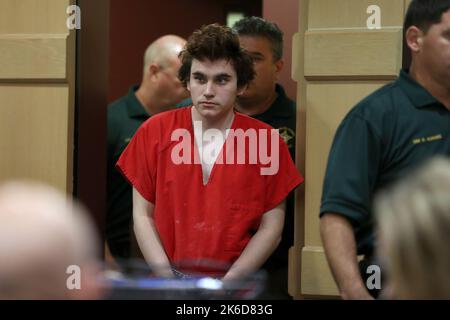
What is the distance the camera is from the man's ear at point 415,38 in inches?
73.7

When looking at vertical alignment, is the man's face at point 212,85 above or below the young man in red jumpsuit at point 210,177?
above

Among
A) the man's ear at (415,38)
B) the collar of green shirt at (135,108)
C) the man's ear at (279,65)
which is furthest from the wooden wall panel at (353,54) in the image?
the collar of green shirt at (135,108)

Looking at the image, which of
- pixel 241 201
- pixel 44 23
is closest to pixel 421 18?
pixel 241 201

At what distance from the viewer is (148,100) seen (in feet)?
9.93

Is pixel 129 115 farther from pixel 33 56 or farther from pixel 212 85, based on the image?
pixel 212 85

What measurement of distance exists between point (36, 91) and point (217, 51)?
2.06ft

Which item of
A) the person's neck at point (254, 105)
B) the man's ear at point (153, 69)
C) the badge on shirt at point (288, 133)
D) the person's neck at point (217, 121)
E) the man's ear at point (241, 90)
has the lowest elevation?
the badge on shirt at point (288, 133)

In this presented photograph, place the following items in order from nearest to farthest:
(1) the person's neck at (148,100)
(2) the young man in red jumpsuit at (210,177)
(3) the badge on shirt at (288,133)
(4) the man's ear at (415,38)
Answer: (4) the man's ear at (415,38), (2) the young man in red jumpsuit at (210,177), (3) the badge on shirt at (288,133), (1) the person's neck at (148,100)

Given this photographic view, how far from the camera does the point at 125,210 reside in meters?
2.54

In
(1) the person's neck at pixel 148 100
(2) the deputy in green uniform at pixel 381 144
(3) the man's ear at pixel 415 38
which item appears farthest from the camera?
(1) the person's neck at pixel 148 100

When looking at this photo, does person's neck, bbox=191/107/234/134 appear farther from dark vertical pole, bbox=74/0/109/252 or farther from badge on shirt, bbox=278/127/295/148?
dark vertical pole, bbox=74/0/109/252

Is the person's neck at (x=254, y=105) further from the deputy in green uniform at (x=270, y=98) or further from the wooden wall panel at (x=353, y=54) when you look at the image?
the wooden wall panel at (x=353, y=54)
